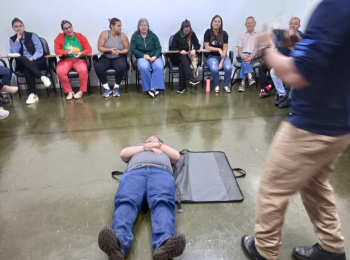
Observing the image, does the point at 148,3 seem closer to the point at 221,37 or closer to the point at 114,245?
the point at 221,37

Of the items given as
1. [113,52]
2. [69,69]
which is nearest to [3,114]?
[69,69]

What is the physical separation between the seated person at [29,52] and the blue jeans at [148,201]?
313 cm

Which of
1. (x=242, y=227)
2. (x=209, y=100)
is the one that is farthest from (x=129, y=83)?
(x=242, y=227)

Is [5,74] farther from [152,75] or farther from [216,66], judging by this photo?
[216,66]

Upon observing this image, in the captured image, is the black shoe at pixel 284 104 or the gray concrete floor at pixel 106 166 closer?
the gray concrete floor at pixel 106 166

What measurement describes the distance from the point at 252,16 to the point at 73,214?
464 cm

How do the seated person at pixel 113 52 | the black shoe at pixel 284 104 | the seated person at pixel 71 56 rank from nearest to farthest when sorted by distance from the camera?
the black shoe at pixel 284 104
the seated person at pixel 71 56
the seated person at pixel 113 52

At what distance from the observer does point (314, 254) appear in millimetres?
1443

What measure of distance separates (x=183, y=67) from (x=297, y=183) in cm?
369

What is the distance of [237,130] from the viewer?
10.4ft

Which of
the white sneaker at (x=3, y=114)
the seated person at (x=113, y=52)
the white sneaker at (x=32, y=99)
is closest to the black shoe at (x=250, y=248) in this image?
the white sneaker at (x=3, y=114)

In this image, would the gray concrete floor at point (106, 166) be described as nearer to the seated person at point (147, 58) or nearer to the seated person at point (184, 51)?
the seated person at point (147, 58)

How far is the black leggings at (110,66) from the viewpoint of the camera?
172 inches

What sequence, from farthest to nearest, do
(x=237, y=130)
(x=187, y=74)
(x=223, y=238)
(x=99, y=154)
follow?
1. (x=187, y=74)
2. (x=237, y=130)
3. (x=99, y=154)
4. (x=223, y=238)
